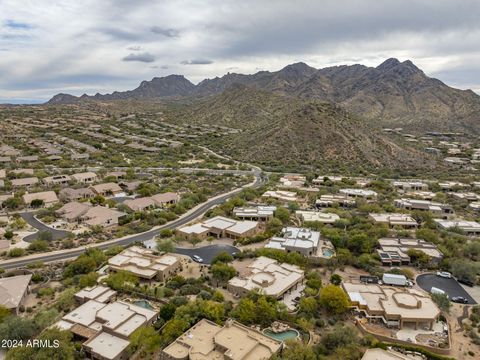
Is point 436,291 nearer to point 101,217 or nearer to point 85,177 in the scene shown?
point 101,217

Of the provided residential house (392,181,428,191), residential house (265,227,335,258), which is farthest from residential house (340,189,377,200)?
residential house (265,227,335,258)

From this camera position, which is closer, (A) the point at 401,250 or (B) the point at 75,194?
(A) the point at 401,250

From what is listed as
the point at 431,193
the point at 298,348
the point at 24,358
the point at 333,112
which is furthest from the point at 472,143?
the point at 24,358

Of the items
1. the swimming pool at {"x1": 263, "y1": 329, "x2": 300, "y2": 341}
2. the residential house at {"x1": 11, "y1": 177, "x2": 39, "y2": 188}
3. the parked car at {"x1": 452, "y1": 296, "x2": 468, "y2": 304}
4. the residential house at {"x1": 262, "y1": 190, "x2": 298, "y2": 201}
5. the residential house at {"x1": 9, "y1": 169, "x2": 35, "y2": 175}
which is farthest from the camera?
the residential house at {"x1": 9, "y1": 169, "x2": 35, "y2": 175}

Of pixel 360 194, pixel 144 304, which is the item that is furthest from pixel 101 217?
pixel 360 194

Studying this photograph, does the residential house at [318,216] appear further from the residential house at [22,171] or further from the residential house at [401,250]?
the residential house at [22,171]

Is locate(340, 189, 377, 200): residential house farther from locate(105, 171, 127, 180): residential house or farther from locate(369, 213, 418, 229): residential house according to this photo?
locate(105, 171, 127, 180): residential house
